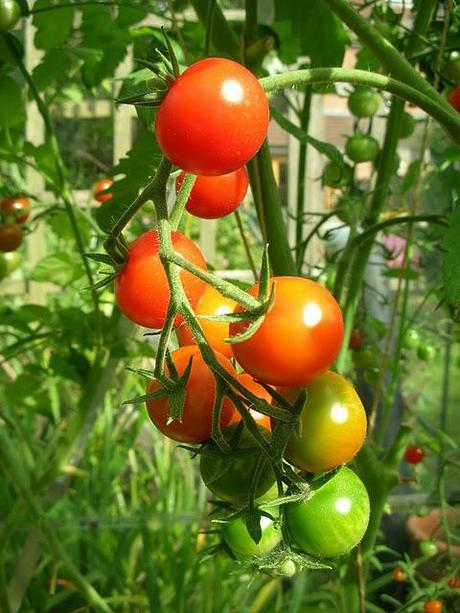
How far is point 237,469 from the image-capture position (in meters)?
0.47

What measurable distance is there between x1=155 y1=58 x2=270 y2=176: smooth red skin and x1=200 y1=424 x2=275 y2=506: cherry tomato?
147 mm

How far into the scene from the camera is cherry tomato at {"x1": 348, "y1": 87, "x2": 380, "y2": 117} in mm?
1026

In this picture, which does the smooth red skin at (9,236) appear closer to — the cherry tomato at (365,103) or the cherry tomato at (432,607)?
the cherry tomato at (365,103)

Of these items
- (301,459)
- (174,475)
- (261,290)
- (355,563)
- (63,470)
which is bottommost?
(174,475)

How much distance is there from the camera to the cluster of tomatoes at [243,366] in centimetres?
35

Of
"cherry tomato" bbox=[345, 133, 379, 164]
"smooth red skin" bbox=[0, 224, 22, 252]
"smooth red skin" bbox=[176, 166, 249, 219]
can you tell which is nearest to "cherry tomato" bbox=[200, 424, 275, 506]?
"smooth red skin" bbox=[176, 166, 249, 219]

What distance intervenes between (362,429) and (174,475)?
177 cm

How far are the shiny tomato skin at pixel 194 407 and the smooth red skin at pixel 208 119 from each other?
0.11 m

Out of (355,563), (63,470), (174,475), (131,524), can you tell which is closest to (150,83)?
(355,563)

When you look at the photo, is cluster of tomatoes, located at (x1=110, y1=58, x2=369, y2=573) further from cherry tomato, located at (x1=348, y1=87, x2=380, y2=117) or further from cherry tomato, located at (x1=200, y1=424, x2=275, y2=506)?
cherry tomato, located at (x1=348, y1=87, x2=380, y2=117)

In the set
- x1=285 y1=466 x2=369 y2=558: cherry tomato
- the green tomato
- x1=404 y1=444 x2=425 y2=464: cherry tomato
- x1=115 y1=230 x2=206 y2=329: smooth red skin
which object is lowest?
x1=404 y1=444 x2=425 y2=464: cherry tomato

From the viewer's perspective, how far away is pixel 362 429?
44 cm

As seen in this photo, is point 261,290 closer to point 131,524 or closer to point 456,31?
point 456,31

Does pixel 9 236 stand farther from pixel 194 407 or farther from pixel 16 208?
pixel 194 407
